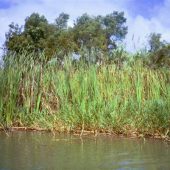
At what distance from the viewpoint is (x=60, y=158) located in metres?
4.73

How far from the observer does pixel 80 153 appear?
16.5ft

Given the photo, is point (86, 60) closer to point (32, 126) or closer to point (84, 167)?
point (32, 126)

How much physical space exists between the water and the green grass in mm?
436

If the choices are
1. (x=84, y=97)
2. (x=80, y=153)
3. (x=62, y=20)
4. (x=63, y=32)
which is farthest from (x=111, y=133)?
(x=62, y=20)

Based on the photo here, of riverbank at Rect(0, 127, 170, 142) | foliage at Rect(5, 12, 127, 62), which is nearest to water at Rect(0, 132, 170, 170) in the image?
riverbank at Rect(0, 127, 170, 142)

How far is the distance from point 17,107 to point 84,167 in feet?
11.0

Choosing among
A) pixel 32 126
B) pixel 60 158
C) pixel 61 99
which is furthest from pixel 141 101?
pixel 60 158

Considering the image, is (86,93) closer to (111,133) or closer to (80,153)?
(111,133)

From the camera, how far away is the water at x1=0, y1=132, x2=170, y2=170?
14.5 ft

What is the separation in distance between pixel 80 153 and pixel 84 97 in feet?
6.39

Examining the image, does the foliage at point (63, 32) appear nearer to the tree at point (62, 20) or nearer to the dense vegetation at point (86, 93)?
the tree at point (62, 20)

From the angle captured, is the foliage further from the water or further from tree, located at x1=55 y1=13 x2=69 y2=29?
the water

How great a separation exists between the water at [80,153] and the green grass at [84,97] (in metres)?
→ 0.44

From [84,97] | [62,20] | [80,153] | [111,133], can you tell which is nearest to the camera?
[80,153]
